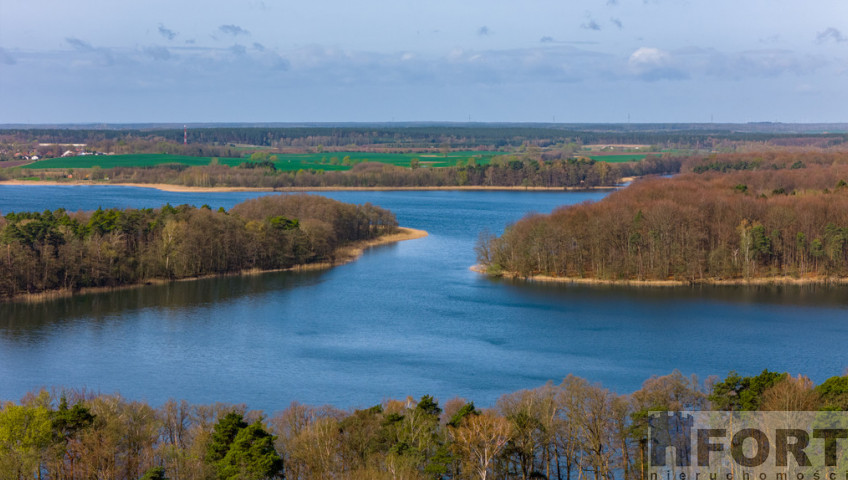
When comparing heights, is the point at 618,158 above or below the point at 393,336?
above

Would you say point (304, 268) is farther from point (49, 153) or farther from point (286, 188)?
point (49, 153)

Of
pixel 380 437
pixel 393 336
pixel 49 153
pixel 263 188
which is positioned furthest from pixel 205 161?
pixel 380 437

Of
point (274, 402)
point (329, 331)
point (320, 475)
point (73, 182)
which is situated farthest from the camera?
point (73, 182)

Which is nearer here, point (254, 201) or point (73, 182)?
point (254, 201)

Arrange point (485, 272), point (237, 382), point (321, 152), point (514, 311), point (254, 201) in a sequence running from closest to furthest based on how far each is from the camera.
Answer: point (237, 382)
point (514, 311)
point (485, 272)
point (254, 201)
point (321, 152)

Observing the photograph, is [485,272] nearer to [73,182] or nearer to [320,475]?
[320,475]

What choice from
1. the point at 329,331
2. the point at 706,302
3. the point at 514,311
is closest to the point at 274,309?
the point at 329,331

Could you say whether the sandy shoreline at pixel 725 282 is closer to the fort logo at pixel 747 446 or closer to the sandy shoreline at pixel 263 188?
the fort logo at pixel 747 446

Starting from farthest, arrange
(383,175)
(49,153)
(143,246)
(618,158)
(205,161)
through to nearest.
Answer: (618,158)
(49,153)
(205,161)
(383,175)
(143,246)
